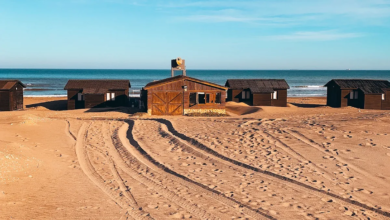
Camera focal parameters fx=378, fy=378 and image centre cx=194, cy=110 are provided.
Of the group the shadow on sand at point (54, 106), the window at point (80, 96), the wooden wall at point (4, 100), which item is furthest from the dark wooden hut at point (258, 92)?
the wooden wall at point (4, 100)

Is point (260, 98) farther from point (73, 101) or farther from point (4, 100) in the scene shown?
point (4, 100)

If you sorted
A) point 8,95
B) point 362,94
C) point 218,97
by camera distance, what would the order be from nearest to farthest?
1. point 218,97
2. point 8,95
3. point 362,94

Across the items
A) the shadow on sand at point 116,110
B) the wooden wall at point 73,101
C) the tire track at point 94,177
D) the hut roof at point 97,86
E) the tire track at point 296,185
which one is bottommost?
the tire track at point 94,177

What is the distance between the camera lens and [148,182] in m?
11.9

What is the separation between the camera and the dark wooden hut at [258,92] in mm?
39375

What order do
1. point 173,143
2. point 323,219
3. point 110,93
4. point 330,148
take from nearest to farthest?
point 323,219 < point 330,148 < point 173,143 < point 110,93

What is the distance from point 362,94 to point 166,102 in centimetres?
2039

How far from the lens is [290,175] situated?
1218 centimetres

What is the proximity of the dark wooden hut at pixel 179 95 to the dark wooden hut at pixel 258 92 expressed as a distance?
874 centimetres

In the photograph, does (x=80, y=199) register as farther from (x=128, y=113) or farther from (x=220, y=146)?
(x=128, y=113)

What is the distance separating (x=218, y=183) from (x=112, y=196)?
10.5 feet

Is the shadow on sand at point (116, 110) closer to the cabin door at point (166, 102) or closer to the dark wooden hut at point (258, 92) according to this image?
the cabin door at point (166, 102)

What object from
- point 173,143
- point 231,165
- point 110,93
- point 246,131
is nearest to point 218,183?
point 231,165

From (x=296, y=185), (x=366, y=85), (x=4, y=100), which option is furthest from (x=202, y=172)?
(x=366, y=85)
